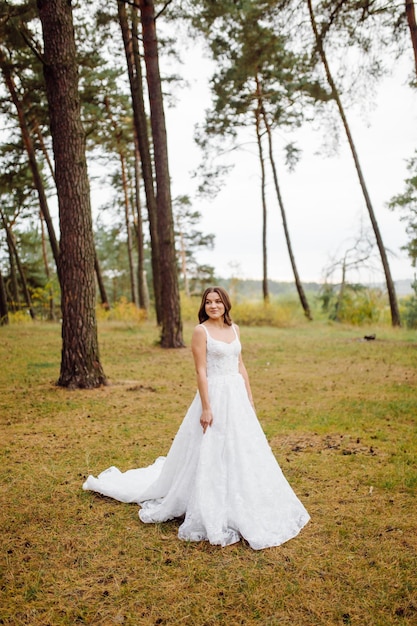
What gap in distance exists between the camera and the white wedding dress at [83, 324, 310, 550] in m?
3.50

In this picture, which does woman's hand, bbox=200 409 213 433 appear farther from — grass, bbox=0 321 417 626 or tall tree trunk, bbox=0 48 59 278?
tall tree trunk, bbox=0 48 59 278

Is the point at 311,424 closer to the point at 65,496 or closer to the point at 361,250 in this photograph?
the point at 65,496

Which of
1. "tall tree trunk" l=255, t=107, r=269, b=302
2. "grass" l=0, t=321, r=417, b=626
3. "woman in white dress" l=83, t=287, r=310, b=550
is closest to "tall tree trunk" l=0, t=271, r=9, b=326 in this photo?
"grass" l=0, t=321, r=417, b=626

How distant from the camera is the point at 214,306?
3783 millimetres

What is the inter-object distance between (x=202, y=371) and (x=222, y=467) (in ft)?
2.47

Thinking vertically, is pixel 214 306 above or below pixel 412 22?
below

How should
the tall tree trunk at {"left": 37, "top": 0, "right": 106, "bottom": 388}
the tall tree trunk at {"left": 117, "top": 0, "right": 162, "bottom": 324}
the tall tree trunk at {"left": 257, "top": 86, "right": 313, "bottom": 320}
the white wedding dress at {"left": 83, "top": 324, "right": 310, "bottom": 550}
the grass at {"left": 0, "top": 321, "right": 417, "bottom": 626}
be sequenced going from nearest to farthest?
the grass at {"left": 0, "top": 321, "right": 417, "bottom": 626} < the white wedding dress at {"left": 83, "top": 324, "right": 310, "bottom": 550} < the tall tree trunk at {"left": 37, "top": 0, "right": 106, "bottom": 388} < the tall tree trunk at {"left": 117, "top": 0, "right": 162, "bottom": 324} < the tall tree trunk at {"left": 257, "top": 86, "right": 313, "bottom": 320}

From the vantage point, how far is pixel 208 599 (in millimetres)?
2824

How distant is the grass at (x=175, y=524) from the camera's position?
2.77m

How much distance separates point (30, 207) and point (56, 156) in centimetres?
1941

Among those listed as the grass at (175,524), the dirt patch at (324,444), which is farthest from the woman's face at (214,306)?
the dirt patch at (324,444)

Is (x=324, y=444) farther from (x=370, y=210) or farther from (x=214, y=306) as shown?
(x=370, y=210)

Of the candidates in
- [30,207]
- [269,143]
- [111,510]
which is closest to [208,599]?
[111,510]

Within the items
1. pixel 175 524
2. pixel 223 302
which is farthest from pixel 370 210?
pixel 175 524
